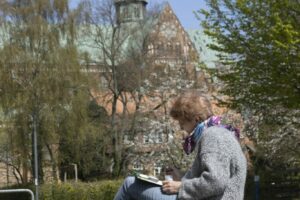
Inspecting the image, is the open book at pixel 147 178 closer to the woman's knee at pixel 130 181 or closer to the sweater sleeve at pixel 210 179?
the woman's knee at pixel 130 181

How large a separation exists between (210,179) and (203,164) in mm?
97

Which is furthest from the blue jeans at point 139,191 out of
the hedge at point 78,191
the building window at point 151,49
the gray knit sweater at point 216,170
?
the building window at point 151,49

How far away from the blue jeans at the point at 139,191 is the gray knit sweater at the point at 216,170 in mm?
148

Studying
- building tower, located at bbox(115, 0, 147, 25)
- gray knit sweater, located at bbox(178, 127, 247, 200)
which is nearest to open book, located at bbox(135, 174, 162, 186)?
gray knit sweater, located at bbox(178, 127, 247, 200)

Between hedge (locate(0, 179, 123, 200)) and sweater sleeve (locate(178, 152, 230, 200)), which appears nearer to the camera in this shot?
sweater sleeve (locate(178, 152, 230, 200))

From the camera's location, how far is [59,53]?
33.1m

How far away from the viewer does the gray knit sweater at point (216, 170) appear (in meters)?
3.64

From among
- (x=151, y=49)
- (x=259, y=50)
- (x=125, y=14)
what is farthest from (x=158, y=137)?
(x=259, y=50)

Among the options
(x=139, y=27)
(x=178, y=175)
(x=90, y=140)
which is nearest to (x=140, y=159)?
(x=90, y=140)

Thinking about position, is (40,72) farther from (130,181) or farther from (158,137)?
(130,181)

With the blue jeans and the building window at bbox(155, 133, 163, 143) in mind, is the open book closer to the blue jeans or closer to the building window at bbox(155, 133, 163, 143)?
the blue jeans

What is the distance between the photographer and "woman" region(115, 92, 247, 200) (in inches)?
144

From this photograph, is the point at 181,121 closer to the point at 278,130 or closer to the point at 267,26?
the point at 267,26

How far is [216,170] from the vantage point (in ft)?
11.9
